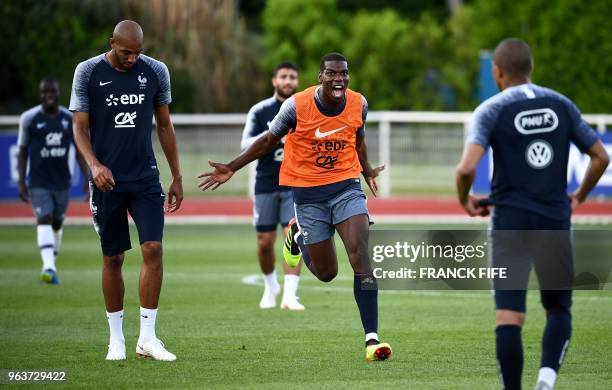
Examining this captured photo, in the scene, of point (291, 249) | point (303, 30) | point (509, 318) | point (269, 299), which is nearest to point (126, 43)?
point (291, 249)

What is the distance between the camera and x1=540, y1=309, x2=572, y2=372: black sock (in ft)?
24.3

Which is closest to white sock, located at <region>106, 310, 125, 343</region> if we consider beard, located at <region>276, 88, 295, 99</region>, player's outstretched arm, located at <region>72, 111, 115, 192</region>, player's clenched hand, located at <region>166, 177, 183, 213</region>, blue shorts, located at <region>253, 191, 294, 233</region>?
player's clenched hand, located at <region>166, 177, 183, 213</region>

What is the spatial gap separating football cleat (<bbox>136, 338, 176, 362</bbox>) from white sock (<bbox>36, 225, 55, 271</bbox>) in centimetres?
638

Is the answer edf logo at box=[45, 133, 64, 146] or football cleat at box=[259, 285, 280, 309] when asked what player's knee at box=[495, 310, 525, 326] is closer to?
football cleat at box=[259, 285, 280, 309]

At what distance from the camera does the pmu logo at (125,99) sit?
31.5ft

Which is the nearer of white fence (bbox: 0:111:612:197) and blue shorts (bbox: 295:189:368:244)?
blue shorts (bbox: 295:189:368:244)

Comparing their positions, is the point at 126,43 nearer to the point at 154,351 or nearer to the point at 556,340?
the point at 154,351

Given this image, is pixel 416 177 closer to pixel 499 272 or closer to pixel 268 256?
pixel 268 256

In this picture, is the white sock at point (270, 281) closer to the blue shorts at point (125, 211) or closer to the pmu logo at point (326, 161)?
the pmu logo at point (326, 161)

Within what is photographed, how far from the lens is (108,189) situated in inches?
374

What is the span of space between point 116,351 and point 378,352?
204cm

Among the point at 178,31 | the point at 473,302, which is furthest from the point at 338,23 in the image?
the point at 473,302

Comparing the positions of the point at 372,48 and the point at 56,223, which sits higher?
the point at 56,223

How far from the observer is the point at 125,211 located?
9.80 m
